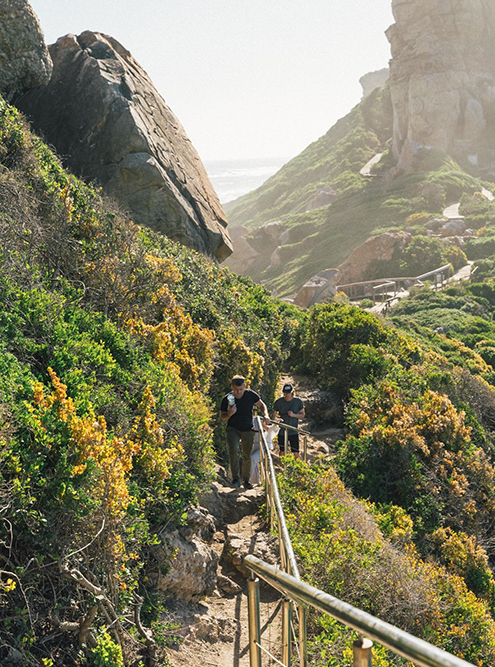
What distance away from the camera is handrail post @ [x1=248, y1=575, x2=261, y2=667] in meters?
2.70

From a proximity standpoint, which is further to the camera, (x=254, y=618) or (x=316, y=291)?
(x=316, y=291)

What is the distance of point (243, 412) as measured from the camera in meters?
7.39

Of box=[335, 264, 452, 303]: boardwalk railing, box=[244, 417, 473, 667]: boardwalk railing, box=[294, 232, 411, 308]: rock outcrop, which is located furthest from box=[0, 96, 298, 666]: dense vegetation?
box=[294, 232, 411, 308]: rock outcrop

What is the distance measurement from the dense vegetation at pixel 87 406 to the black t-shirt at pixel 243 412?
2.56 ft

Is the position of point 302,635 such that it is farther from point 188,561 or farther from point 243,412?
point 243,412

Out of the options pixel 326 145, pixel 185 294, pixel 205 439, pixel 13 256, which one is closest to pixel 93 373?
pixel 205 439

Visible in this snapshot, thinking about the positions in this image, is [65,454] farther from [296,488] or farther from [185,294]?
[185,294]

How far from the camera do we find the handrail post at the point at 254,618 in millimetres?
2695

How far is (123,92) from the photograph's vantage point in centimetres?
1515

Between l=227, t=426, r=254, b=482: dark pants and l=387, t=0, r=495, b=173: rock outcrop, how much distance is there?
61670 millimetres

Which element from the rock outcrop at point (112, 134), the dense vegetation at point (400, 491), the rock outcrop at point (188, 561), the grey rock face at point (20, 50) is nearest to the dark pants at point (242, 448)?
the dense vegetation at point (400, 491)

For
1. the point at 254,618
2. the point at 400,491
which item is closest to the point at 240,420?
the point at 400,491

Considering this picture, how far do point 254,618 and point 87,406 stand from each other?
8.18 feet

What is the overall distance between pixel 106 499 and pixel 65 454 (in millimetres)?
450
